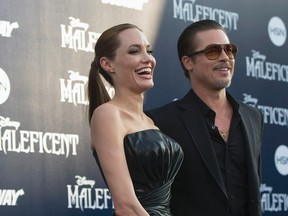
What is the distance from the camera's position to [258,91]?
795 centimetres

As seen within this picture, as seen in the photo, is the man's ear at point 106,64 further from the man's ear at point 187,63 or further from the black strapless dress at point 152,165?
the man's ear at point 187,63

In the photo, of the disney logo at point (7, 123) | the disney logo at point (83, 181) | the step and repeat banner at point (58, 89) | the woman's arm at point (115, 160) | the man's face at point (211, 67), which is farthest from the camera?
the disney logo at point (83, 181)

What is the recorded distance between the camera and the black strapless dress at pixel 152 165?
4.30 meters

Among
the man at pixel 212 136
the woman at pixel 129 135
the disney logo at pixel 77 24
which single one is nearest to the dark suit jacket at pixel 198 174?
the man at pixel 212 136

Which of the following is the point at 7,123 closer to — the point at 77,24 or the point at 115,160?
the point at 77,24

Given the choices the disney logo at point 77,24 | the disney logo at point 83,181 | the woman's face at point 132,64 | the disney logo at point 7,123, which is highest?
the disney logo at point 77,24

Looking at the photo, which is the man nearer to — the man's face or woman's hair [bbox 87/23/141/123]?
the man's face

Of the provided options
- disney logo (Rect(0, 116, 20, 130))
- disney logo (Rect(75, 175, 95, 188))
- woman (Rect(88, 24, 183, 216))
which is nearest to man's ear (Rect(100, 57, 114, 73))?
woman (Rect(88, 24, 183, 216))

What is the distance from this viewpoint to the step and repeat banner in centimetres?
595

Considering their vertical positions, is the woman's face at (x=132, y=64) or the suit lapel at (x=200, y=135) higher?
the woman's face at (x=132, y=64)

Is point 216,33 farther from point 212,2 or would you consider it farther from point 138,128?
point 212,2

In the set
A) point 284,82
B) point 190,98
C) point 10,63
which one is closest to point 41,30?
point 10,63

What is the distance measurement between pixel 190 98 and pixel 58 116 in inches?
61.7

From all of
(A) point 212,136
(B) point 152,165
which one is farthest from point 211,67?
(B) point 152,165
